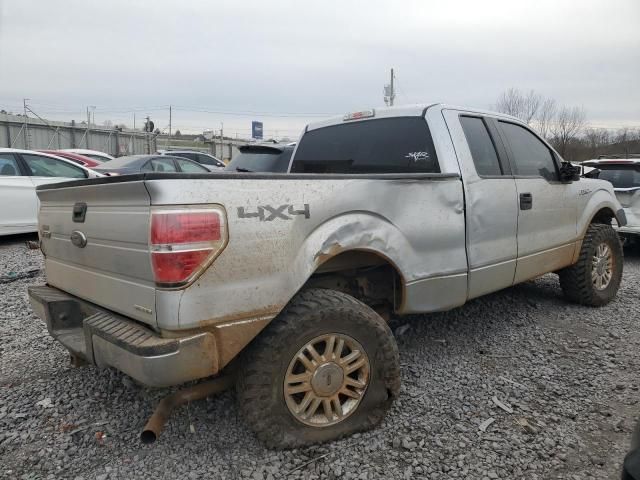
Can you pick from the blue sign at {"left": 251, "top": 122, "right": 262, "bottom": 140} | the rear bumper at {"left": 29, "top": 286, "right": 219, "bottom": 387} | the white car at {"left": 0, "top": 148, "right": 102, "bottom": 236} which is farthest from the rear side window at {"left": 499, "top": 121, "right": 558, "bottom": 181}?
the blue sign at {"left": 251, "top": 122, "right": 262, "bottom": 140}

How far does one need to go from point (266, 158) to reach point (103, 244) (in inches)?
221

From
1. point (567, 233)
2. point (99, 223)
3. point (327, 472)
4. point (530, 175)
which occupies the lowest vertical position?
point (327, 472)

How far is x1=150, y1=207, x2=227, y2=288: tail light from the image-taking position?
2.07 m

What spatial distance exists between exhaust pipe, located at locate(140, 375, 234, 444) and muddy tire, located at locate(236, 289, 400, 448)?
193mm

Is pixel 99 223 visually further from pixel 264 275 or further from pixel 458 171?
pixel 458 171

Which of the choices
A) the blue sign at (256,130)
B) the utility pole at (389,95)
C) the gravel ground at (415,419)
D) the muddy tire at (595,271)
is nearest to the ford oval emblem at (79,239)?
the gravel ground at (415,419)

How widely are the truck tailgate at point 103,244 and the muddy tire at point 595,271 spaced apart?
418 centimetres

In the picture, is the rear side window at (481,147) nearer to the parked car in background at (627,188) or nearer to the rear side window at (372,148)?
the rear side window at (372,148)

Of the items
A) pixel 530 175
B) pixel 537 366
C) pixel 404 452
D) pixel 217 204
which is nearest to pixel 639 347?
pixel 537 366

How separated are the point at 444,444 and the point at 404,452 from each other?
239 mm

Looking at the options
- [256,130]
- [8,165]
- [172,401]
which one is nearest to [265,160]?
[8,165]

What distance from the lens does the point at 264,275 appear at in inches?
90.7

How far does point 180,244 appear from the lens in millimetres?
2072

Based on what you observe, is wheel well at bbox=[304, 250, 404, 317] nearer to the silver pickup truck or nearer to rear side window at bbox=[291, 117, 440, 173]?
the silver pickup truck
